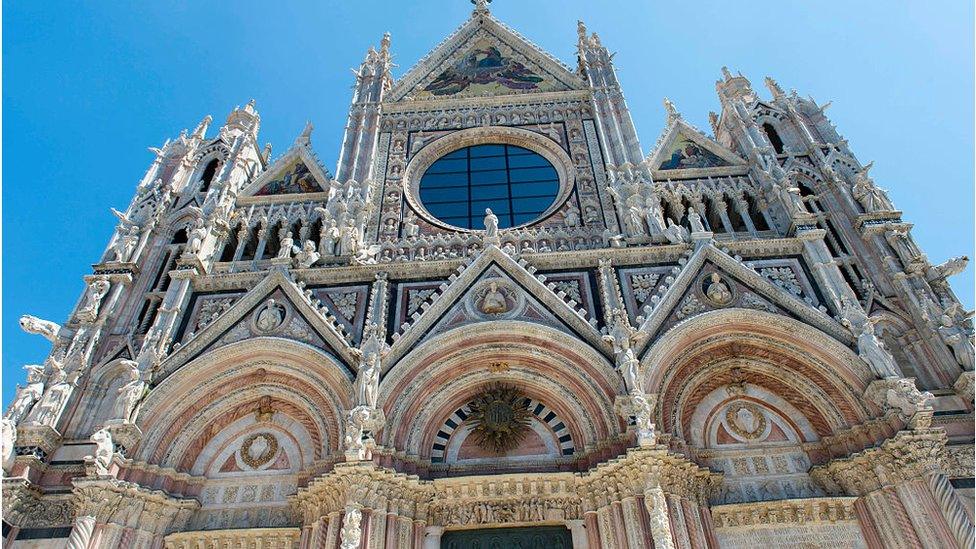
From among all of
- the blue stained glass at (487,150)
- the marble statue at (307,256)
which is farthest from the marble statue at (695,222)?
the marble statue at (307,256)

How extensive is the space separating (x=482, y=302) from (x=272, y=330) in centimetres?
370

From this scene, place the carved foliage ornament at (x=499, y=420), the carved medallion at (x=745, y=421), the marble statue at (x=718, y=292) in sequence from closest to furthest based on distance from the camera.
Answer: the carved foliage ornament at (x=499, y=420) < the carved medallion at (x=745, y=421) < the marble statue at (x=718, y=292)

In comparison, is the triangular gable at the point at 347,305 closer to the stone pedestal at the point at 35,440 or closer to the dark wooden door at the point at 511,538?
the dark wooden door at the point at 511,538

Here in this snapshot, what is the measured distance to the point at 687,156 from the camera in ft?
51.1

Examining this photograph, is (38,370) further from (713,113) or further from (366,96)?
(713,113)

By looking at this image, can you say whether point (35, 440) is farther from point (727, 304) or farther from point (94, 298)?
point (727, 304)

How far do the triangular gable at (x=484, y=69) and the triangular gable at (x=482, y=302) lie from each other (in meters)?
7.28

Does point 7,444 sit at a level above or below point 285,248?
below

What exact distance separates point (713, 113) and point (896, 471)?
1155 cm

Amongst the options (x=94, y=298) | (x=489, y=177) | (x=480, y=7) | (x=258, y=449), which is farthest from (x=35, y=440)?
(x=480, y=7)

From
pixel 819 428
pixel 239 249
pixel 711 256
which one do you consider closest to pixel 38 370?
pixel 239 249

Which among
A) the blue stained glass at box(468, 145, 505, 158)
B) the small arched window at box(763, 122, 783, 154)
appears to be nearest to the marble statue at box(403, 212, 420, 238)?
the blue stained glass at box(468, 145, 505, 158)

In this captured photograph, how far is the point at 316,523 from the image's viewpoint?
30.8 ft

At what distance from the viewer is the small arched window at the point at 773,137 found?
619 inches
